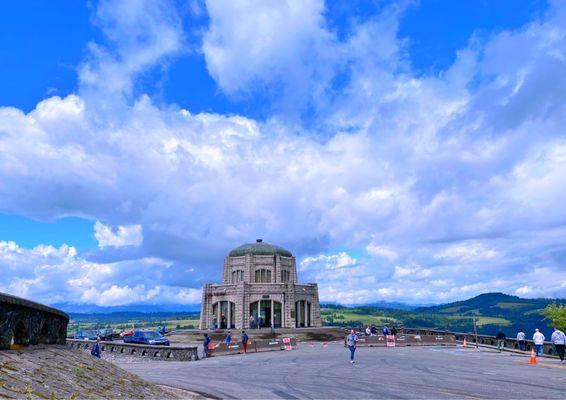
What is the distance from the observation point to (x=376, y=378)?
22531mm

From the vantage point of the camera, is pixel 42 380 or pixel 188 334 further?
pixel 188 334

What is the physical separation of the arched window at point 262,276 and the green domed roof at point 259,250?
232 centimetres

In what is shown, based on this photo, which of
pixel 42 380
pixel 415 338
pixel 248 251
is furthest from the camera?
pixel 248 251

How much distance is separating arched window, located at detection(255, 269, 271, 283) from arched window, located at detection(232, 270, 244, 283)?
6.81 ft

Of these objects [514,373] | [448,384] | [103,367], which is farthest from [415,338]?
[103,367]

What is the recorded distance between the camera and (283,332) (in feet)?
188

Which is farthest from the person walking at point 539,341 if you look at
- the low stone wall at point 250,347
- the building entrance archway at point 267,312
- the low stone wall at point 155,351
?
the building entrance archway at point 267,312

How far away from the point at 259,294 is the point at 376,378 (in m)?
43.6

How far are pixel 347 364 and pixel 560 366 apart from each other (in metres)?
10.9

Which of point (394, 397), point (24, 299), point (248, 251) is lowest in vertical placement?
point (394, 397)

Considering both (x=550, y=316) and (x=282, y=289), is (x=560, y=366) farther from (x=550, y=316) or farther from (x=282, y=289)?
(x=550, y=316)

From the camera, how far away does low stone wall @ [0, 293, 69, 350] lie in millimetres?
9422

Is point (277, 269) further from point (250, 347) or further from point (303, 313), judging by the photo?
point (250, 347)

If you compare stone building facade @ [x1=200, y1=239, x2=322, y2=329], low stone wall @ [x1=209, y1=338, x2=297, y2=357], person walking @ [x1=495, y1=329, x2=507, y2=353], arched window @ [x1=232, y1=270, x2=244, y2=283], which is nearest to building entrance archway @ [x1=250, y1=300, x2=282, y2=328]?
stone building facade @ [x1=200, y1=239, x2=322, y2=329]
